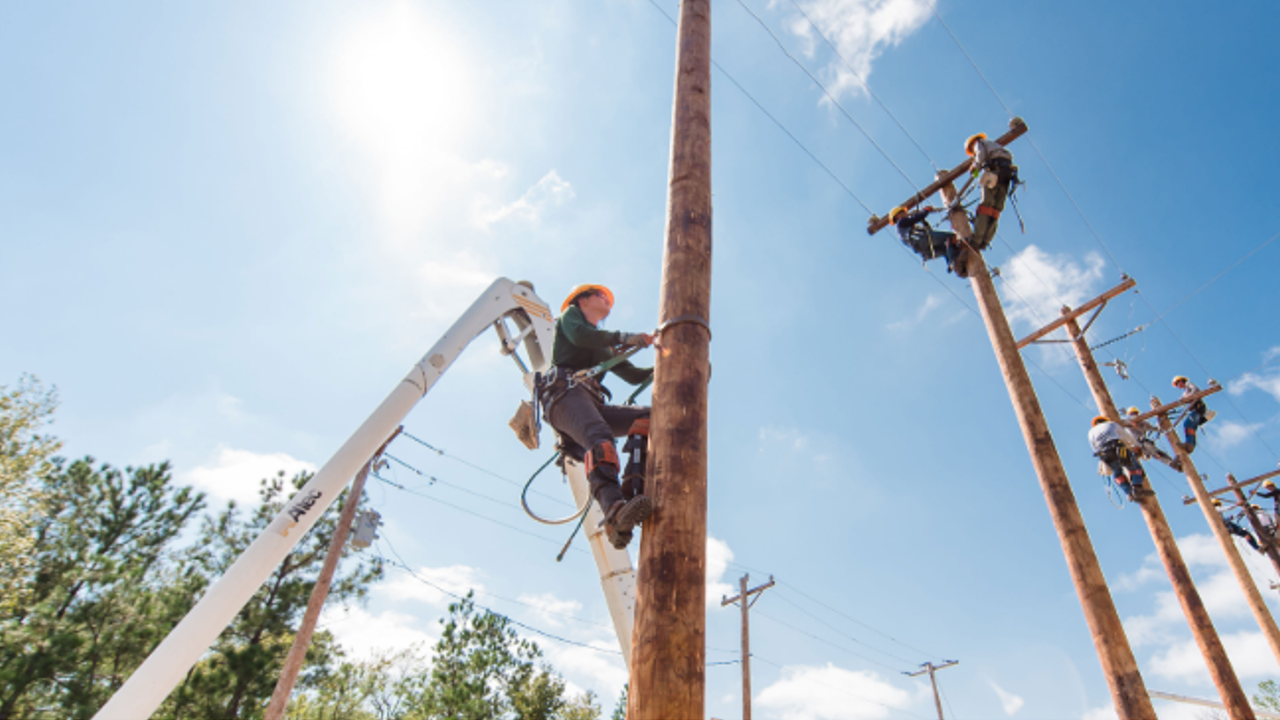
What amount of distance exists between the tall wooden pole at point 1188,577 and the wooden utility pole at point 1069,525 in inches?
134

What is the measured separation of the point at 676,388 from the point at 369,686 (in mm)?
30138

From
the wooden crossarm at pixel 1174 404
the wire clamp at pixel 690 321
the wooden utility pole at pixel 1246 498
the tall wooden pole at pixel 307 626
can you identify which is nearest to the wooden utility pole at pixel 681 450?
the wire clamp at pixel 690 321

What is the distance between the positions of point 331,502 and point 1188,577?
A: 792cm

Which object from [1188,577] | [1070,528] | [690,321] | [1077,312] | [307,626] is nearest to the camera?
[690,321]

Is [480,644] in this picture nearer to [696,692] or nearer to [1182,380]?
[1182,380]

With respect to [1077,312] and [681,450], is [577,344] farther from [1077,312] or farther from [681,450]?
[1077,312]

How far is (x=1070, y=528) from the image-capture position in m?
3.64

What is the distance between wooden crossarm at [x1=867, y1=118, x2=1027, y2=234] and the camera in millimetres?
5637

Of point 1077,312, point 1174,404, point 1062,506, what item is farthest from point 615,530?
point 1174,404

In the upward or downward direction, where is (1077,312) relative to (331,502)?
upward

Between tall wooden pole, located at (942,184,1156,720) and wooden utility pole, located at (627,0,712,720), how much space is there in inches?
112

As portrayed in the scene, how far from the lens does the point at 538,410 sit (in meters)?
3.53

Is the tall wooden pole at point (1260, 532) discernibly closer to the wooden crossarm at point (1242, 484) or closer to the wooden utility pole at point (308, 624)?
the wooden crossarm at point (1242, 484)

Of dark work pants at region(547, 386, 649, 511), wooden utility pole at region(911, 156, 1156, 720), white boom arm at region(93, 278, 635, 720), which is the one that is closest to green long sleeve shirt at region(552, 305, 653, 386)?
dark work pants at region(547, 386, 649, 511)
